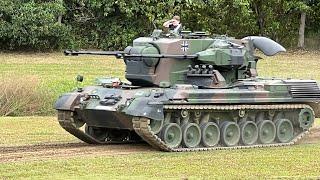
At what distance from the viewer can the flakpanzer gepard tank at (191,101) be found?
59.6ft

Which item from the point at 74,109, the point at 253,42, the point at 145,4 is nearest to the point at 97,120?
the point at 74,109

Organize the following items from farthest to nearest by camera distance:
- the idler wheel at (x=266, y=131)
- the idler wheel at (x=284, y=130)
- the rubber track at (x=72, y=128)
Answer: the idler wheel at (x=284, y=130), the idler wheel at (x=266, y=131), the rubber track at (x=72, y=128)

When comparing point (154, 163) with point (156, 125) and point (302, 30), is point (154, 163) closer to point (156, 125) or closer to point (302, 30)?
point (156, 125)

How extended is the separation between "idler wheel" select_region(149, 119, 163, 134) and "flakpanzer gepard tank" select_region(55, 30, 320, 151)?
0.02m

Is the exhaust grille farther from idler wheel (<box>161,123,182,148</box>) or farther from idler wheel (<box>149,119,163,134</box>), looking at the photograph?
idler wheel (<box>149,119,163,134</box>)

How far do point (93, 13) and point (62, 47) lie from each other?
229cm

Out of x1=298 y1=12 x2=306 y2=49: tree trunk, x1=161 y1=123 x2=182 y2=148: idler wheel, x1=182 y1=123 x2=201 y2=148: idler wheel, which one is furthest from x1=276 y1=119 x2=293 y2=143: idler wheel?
x1=298 y1=12 x2=306 y2=49: tree trunk

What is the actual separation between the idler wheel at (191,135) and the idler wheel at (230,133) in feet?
2.05

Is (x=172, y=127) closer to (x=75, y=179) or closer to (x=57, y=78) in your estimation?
(x=75, y=179)

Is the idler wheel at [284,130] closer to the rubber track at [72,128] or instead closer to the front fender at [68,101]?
the rubber track at [72,128]

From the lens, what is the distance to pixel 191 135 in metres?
18.7

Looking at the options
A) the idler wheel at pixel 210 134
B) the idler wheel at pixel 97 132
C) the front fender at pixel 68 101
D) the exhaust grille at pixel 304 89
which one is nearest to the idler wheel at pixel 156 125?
the idler wheel at pixel 210 134

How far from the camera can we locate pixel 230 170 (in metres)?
15.9

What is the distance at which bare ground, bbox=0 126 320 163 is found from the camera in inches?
687
